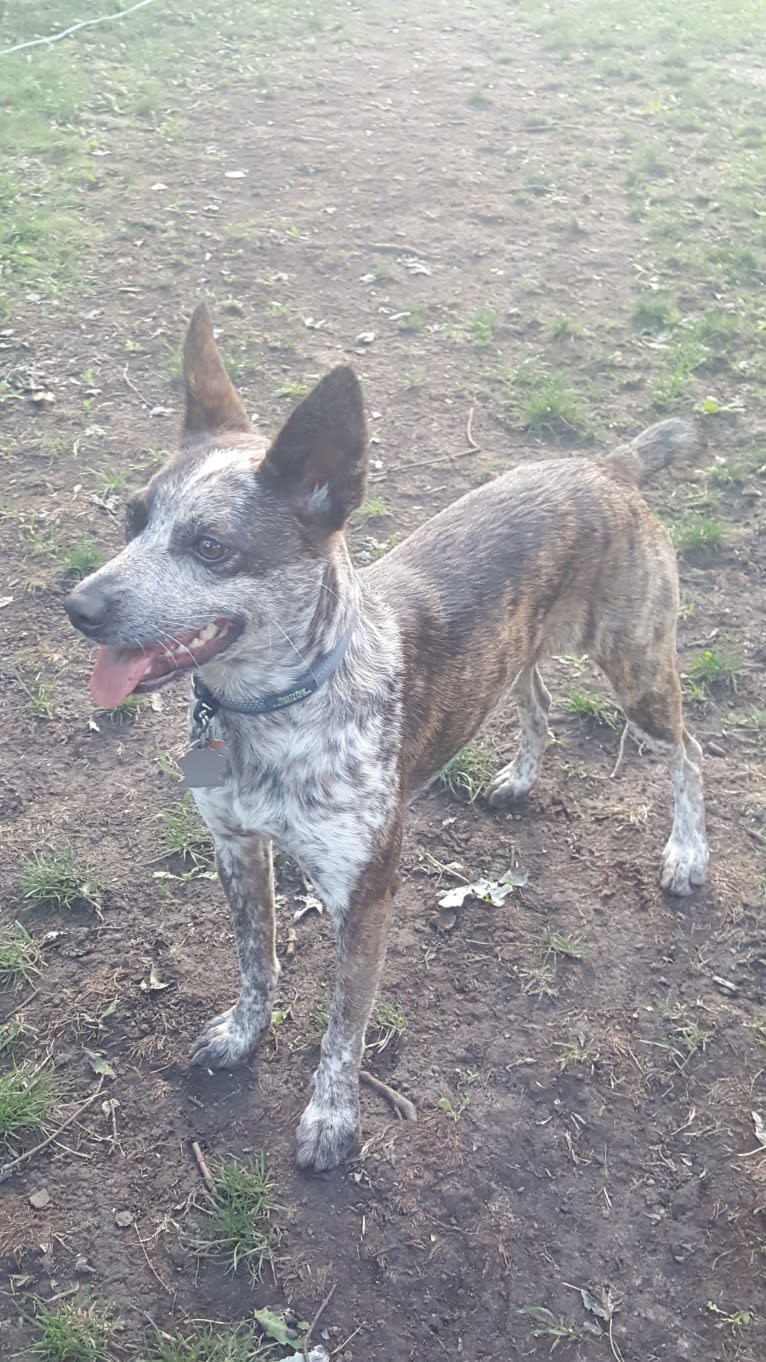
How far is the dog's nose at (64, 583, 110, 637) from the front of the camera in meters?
2.60

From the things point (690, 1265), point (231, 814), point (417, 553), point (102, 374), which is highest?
point (417, 553)

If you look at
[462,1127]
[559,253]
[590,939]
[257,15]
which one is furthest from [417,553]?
[257,15]

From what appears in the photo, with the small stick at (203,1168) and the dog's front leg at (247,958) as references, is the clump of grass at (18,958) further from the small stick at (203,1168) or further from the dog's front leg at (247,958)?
the small stick at (203,1168)

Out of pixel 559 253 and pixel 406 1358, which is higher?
pixel 559 253

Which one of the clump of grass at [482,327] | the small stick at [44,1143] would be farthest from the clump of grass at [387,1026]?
the clump of grass at [482,327]

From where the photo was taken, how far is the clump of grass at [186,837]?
4.11 meters

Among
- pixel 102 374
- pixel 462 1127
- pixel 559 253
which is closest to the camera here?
pixel 462 1127

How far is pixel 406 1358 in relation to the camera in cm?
283

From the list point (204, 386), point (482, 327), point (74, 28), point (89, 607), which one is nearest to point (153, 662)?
point (89, 607)

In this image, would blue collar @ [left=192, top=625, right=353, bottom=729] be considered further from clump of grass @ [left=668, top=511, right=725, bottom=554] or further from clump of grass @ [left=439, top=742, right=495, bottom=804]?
clump of grass @ [left=668, top=511, right=725, bottom=554]

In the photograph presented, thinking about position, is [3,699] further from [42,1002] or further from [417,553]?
[417,553]

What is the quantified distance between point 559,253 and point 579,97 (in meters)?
3.65

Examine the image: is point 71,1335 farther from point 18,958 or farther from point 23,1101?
point 18,958

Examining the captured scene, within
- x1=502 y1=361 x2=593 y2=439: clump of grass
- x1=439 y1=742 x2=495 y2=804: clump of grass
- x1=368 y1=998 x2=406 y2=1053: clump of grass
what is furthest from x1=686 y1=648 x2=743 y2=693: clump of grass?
x1=368 y1=998 x2=406 y2=1053: clump of grass
